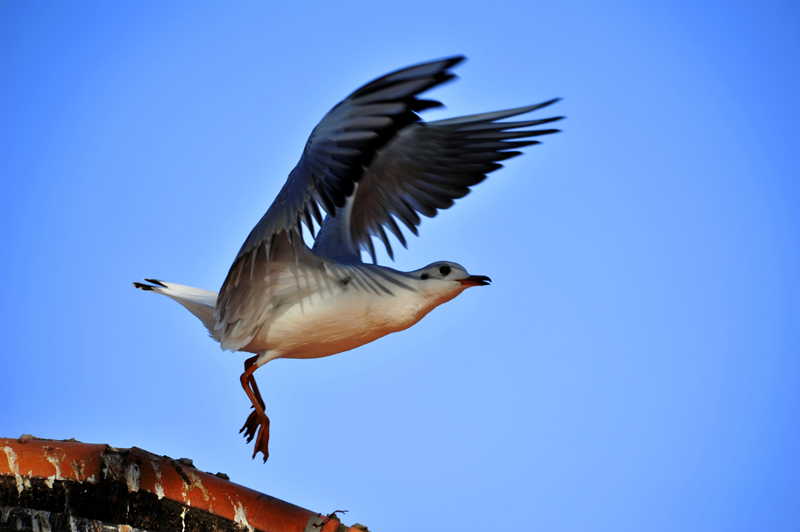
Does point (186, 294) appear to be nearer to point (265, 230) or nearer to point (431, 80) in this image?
point (265, 230)

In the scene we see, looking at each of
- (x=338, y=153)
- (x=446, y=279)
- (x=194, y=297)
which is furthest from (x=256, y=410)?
(x=338, y=153)

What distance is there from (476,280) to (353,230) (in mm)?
1361

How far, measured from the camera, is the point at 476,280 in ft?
14.1

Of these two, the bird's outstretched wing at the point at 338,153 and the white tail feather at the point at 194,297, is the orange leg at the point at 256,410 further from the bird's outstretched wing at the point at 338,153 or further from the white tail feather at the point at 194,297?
the bird's outstretched wing at the point at 338,153

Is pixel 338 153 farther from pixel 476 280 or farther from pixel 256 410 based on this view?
pixel 256 410

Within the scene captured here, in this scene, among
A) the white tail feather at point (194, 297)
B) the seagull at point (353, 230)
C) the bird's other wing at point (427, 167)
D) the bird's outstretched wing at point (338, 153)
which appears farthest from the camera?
the bird's other wing at point (427, 167)

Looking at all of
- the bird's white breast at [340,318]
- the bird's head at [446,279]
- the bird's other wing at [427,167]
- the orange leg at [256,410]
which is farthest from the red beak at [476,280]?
the orange leg at [256,410]

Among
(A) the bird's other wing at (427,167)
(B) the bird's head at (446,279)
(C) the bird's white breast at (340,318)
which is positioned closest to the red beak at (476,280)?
(B) the bird's head at (446,279)

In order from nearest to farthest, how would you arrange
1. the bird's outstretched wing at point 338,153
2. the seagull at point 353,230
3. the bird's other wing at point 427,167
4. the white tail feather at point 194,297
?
the bird's outstretched wing at point 338,153 < the seagull at point 353,230 < the white tail feather at point 194,297 < the bird's other wing at point 427,167

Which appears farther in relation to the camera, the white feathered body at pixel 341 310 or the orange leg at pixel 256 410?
the orange leg at pixel 256 410

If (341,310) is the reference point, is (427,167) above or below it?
above

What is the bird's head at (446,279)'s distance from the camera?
169 inches

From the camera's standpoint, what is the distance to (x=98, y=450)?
3.16 m

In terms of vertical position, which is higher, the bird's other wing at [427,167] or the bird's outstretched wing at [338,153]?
the bird's other wing at [427,167]
